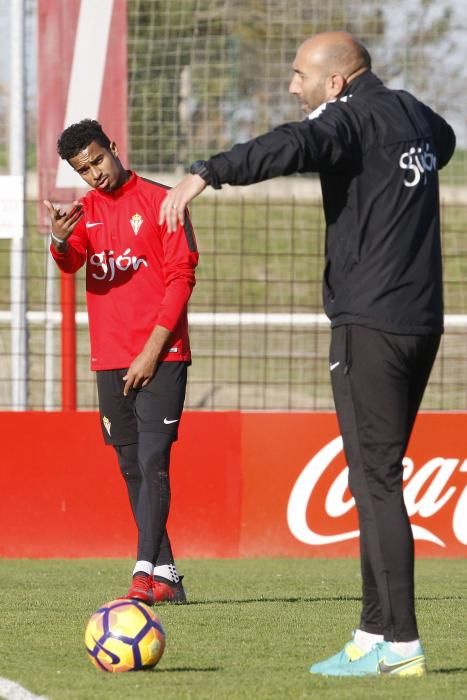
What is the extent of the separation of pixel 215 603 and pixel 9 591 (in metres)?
1.15

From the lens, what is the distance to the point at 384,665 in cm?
444

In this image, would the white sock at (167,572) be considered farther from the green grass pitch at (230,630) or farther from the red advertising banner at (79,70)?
the red advertising banner at (79,70)

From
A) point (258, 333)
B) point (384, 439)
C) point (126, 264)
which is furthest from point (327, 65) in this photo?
point (258, 333)

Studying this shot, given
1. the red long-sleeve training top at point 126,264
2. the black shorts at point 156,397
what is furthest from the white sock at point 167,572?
the red long-sleeve training top at point 126,264

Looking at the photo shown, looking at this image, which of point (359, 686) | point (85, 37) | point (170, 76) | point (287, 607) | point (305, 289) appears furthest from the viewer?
point (305, 289)

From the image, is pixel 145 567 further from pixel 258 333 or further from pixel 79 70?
pixel 258 333

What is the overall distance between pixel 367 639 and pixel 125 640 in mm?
786

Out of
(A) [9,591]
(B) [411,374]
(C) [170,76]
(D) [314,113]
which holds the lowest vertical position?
(A) [9,591]

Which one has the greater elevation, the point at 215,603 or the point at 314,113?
the point at 314,113

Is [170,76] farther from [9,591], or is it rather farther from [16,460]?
[9,591]

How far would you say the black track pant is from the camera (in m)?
4.36

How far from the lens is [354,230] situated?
4348 mm

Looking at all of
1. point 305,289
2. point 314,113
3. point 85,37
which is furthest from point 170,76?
point 314,113

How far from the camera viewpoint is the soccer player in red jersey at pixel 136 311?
247 inches
